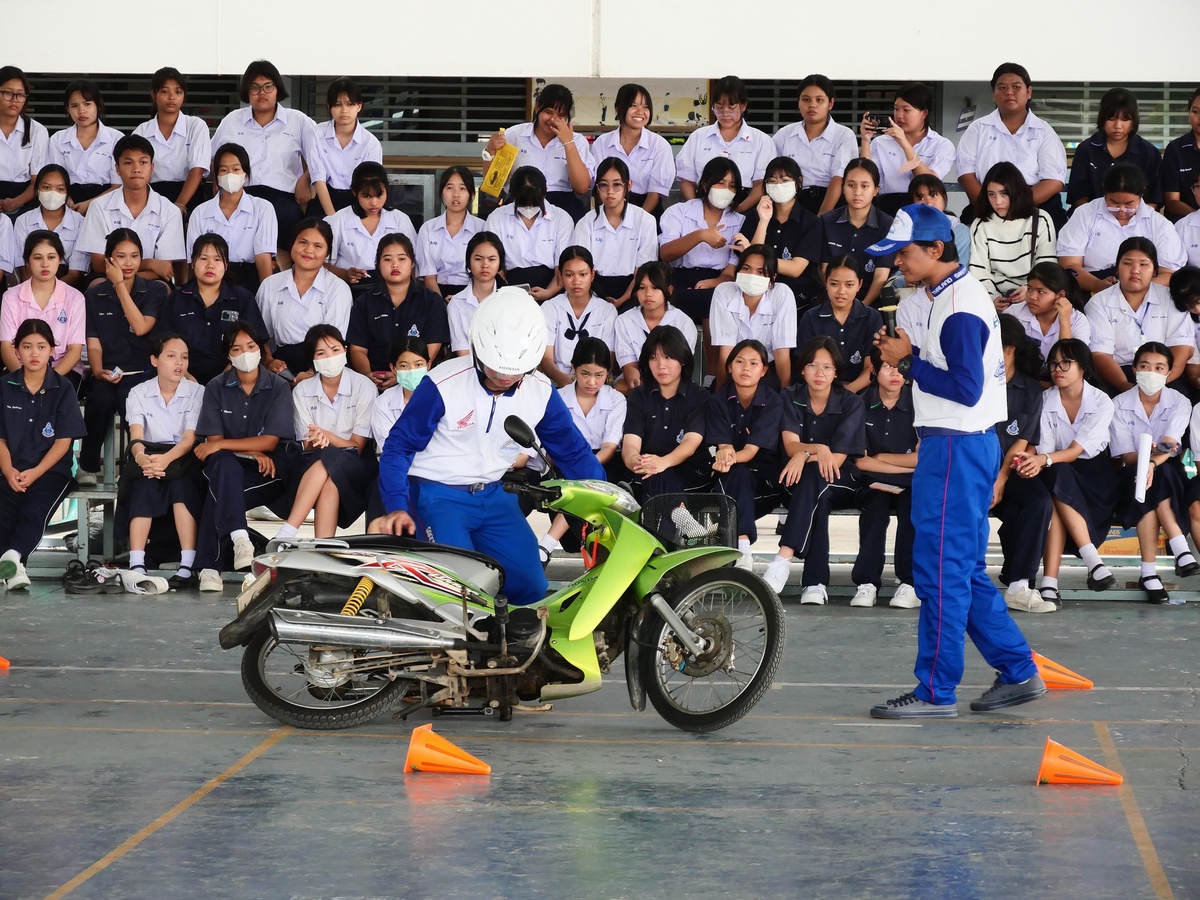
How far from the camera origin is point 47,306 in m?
9.62

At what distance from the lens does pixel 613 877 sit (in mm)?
3871

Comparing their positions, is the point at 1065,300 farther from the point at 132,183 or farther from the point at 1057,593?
the point at 132,183

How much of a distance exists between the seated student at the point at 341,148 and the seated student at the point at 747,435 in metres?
3.17

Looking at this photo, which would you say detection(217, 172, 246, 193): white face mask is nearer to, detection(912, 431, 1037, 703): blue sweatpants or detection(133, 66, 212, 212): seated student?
detection(133, 66, 212, 212): seated student

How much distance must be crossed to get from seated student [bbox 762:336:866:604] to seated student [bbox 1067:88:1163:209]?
2585mm

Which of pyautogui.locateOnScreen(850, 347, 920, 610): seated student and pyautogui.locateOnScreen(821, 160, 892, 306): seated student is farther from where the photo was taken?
pyautogui.locateOnScreen(821, 160, 892, 306): seated student

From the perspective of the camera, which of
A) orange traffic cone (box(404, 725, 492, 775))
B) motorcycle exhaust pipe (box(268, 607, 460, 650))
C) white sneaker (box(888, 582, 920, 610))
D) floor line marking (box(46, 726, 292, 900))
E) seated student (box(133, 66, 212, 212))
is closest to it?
floor line marking (box(46, 726, 292, 900))

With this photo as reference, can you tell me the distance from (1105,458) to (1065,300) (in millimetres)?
983

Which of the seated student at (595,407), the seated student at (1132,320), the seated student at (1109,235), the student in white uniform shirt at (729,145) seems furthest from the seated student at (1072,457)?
the student in white uniform shirt at (729,145)

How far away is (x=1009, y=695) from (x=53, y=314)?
6502mm

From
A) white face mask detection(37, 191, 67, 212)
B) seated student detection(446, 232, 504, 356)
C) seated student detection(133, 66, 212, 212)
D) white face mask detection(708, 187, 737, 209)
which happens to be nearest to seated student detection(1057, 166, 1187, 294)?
white face mask detection(708, 187, 737, 209)

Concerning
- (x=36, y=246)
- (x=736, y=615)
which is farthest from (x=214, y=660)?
(x=36, y=246)

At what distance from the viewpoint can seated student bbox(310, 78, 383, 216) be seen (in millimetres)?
10469

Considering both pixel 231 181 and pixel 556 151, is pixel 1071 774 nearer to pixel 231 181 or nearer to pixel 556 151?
pixel 556 151
